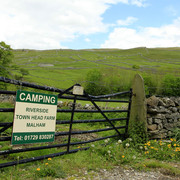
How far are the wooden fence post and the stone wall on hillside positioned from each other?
0.32 meters

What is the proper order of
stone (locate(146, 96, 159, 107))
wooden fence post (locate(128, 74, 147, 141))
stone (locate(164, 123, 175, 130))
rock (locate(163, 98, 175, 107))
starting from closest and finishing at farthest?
wooden fence post (locate(128, 74, 147, 141)) < stone (locate(146, 96, 159, 107)) < stone (locate(164, 123, 175, 130)) < rock (locate(163, 98, 175, 107))

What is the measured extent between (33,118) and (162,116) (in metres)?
4.58

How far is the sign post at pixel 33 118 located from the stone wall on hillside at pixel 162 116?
140 inches

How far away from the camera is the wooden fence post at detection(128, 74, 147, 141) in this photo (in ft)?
20.0

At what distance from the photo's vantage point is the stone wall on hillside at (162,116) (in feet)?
20.9

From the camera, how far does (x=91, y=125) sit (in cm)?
942

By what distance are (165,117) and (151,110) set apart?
83 cm

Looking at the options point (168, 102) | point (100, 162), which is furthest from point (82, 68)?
point (100, 162)

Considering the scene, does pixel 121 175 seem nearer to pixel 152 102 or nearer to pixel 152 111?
pixel 152 111

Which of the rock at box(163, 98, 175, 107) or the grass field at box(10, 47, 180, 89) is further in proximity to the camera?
the grass field at box(10, 47, 180, 89)

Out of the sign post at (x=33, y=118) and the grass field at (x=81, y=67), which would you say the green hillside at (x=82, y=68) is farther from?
the sign post at (x=33, y=118)

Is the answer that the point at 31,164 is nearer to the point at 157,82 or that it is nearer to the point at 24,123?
the point at 24,123

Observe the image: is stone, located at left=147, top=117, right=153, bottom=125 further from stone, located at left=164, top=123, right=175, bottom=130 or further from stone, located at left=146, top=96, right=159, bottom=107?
stone, located at left=164, top=123, right=175, bottom=130

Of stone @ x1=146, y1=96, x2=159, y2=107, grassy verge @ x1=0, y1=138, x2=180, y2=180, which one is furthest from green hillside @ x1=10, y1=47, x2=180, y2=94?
grassy verge @ x1=0, y1=138, x2=180, y2=180
